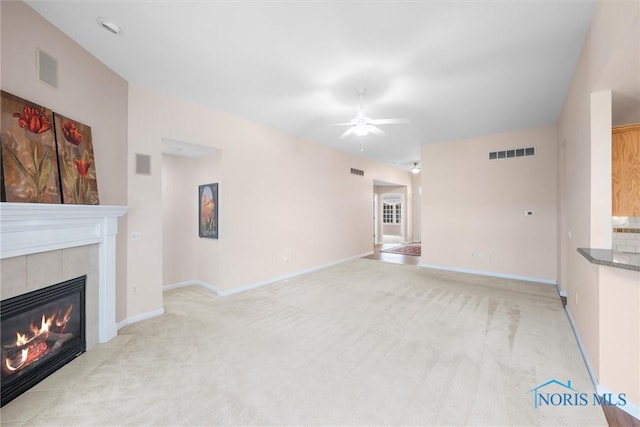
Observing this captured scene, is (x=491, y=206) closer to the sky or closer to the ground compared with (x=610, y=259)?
closer to the sky

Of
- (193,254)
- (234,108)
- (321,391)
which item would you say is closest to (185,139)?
(234,108)

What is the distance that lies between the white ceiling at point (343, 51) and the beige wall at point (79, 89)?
0.14 m

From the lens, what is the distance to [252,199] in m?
4.75

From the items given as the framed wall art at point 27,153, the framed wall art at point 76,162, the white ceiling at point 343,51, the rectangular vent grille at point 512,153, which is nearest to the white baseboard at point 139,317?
the framed wall art at point 76,162

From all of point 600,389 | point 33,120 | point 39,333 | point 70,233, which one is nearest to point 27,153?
point 33,120

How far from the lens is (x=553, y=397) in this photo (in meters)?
1.94

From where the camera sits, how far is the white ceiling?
2.09m

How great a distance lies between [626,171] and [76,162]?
5.25m

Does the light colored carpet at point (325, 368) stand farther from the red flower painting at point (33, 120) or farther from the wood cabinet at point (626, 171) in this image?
the red flower painting at point (33, 120)

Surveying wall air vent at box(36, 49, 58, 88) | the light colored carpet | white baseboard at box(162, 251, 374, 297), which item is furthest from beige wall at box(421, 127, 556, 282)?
wall air vent at box(36, 49, 58, 88)

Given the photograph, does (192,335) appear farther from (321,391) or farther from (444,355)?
(444,355)

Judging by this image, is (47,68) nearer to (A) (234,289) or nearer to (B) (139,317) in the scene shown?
(B) (139,317)

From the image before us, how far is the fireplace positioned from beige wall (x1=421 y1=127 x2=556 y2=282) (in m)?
6.39

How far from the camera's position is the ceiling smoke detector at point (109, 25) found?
222 cm
